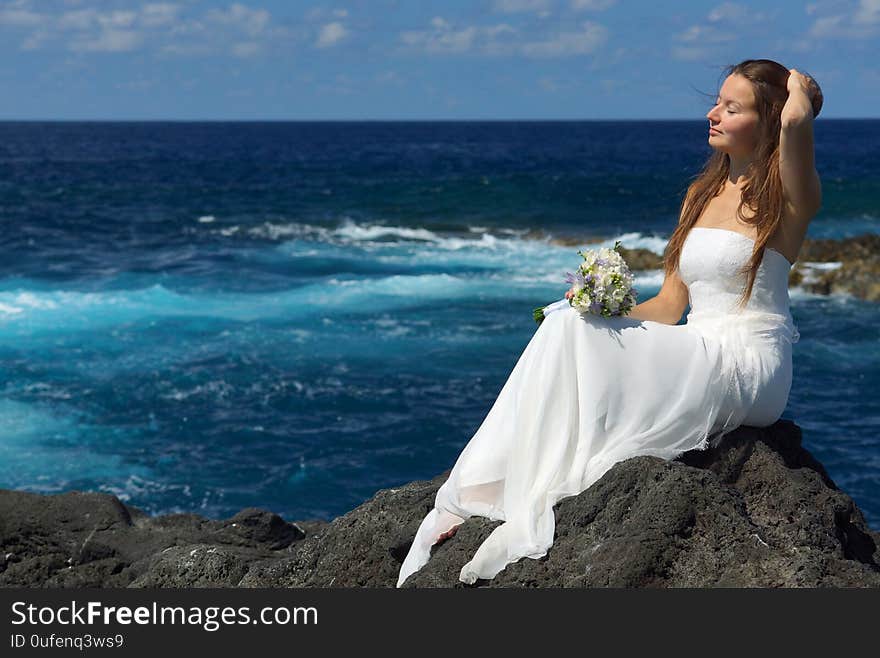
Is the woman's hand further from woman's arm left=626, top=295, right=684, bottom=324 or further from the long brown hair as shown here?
woman's arm left=626, top=295, right=684, bottom=324

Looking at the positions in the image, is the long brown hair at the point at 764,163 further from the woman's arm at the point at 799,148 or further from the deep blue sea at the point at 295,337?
the deep blue sea at the point at 295,337

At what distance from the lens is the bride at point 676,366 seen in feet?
18.4

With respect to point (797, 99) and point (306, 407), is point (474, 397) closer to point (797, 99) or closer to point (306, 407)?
point (306, 407)

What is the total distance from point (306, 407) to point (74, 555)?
31.3 ft

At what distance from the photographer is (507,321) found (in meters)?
23.4

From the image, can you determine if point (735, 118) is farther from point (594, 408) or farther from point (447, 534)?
point (447, 534)

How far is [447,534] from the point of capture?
5.85 m

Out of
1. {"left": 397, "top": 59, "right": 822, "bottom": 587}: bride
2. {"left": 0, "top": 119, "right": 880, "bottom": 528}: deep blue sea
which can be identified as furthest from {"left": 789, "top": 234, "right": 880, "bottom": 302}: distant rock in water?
{"left": 397, "top": 59, "right": 822, "bottom": 587}: bride

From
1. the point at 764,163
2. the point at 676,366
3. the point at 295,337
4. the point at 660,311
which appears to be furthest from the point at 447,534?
the point at 295,337

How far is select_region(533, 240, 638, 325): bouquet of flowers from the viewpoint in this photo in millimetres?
5566

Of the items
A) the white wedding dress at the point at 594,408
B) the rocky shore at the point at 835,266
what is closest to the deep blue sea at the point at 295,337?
the rocky shore at the point at 835,266

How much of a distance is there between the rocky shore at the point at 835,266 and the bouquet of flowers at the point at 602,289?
19.6m

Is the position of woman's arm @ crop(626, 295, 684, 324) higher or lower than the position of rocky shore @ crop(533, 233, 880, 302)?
higher

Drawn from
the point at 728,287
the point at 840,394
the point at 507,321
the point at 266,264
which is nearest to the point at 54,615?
the point at 728,287
